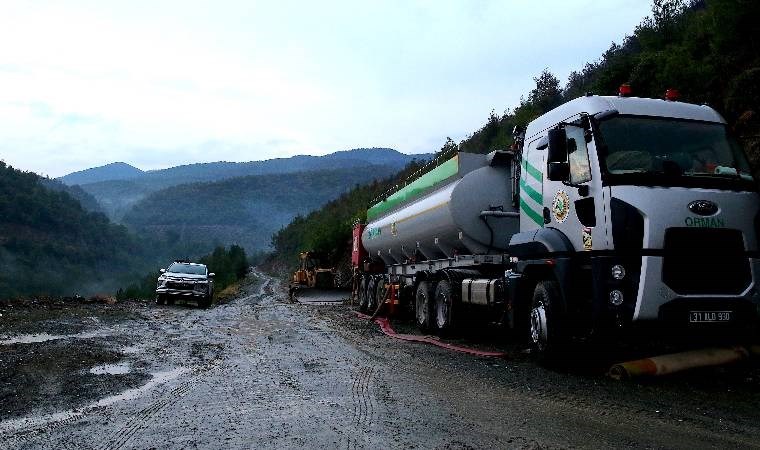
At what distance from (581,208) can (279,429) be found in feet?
15.0

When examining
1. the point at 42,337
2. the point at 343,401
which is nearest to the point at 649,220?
the point at 343,401

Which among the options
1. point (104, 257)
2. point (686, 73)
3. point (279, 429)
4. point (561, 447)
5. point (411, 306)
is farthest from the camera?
point (104, 257)

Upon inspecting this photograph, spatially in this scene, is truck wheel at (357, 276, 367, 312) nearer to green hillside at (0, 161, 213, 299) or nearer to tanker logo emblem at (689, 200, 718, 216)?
tanker logo emblem at (689, 200, 718, 216)

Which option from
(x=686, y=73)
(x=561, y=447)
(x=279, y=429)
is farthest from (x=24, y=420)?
(x=686, y=73)

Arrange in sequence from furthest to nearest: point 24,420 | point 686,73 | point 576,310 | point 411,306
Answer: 1. point 686,73
2. point 411,306
3. point 576,310
4. point 24,420

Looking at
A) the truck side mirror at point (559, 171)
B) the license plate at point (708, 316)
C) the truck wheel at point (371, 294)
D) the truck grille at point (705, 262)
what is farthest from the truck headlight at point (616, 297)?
the truck wheel at point (371, 294)

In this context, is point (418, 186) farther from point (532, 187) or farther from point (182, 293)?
point (182, 293)

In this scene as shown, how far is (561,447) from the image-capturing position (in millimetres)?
4457

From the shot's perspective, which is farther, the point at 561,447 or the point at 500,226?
the point at 500,226

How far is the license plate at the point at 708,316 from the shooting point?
6.72 m

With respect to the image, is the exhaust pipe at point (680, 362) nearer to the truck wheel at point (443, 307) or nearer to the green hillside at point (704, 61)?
the truck wheel at point (443, 307)

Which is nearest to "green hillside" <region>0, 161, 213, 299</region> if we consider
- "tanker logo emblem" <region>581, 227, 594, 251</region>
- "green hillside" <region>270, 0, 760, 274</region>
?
"green hillside" <region>270, 0, 760, 274</region>

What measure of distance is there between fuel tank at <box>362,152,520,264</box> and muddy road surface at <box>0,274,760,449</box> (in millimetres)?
2148

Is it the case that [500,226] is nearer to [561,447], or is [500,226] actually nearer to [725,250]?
[725,250]
